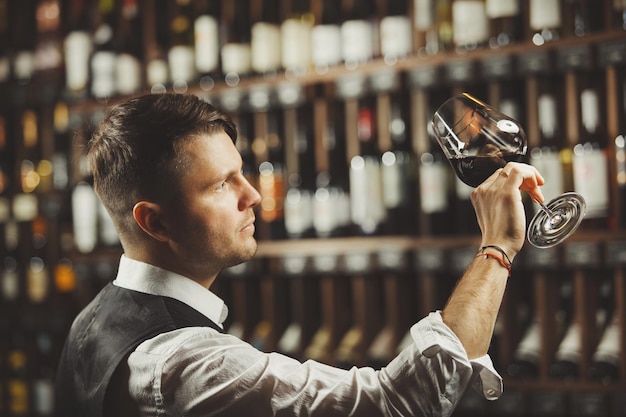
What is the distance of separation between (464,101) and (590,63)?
1195 millimetres

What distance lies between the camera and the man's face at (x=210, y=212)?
1278 millimetres

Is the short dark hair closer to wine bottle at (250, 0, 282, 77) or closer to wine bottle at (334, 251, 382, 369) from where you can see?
wine bottle at (334, 251, 382, 369)

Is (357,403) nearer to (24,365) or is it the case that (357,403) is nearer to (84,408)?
(84,408)

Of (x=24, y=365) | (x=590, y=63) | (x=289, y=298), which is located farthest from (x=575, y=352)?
(x=24, y=365)

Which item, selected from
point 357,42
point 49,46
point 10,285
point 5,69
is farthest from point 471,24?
point 10,285

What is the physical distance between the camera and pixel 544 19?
93.0 inches

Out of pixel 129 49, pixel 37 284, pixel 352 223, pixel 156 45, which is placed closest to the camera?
pixel 352 223

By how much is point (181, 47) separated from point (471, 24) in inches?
47.2

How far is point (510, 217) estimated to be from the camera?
1108 millimetres

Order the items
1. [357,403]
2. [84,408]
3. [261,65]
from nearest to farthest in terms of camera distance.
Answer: [357,403]
[84,408]
[261,65]

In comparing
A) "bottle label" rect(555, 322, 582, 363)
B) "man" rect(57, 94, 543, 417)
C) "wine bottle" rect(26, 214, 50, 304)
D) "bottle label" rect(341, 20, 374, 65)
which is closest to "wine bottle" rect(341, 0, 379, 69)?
"bottle label" rect(341, 20, 374, 65)

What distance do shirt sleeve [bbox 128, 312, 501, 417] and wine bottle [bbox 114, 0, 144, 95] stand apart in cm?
211

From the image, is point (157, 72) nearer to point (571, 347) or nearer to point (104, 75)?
point (104, 75)

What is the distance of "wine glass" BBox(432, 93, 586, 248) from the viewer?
4.06 ft
